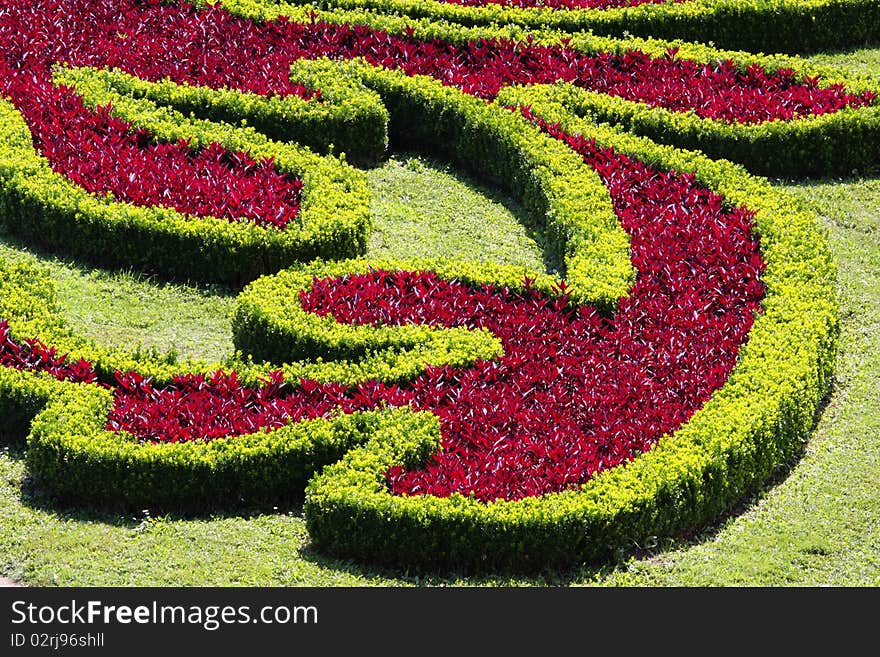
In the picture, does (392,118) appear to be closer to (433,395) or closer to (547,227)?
(547,227)

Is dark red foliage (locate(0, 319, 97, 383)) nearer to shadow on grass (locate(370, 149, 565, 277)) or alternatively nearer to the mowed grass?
the mowed grass

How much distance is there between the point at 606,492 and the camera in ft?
34.5

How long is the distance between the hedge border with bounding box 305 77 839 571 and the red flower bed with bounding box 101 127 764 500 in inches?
8.5

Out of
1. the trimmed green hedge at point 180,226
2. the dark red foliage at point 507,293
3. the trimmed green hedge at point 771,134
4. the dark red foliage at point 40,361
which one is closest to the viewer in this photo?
the dark red foliage at point 507,293

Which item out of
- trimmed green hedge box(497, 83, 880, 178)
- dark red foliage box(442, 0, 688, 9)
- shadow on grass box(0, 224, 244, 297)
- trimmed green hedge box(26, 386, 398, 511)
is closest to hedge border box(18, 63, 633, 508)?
trimmed green hedge box(26, 386, 398, 511)

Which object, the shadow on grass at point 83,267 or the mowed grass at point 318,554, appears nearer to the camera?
the mowed grass at point 318,554

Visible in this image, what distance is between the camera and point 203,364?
12094mm

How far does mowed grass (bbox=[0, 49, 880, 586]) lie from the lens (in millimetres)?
10406

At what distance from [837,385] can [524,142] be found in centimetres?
430

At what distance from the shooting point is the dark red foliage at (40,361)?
11883 mm

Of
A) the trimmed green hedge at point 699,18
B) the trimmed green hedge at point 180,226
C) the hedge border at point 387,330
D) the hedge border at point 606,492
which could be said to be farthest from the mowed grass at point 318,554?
the trimmed green hedge at point 699,18

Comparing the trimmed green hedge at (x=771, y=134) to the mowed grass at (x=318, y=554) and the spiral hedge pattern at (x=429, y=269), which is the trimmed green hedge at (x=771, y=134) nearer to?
the spiral hedge pattern at (x=429, y=269)

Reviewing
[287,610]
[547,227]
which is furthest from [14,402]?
[547,227]

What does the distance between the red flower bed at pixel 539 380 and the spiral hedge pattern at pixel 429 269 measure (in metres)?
0.02
